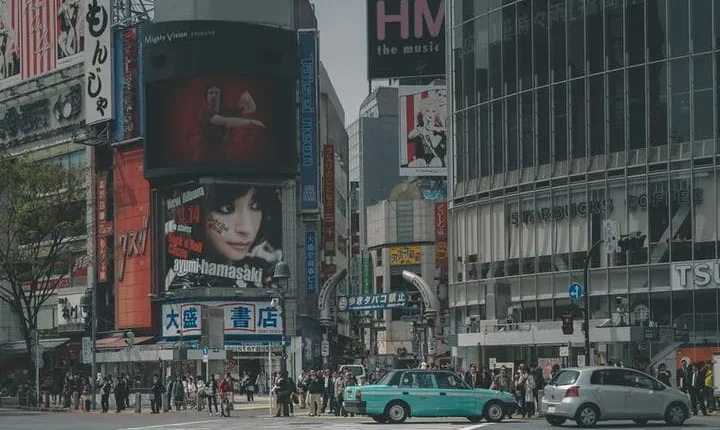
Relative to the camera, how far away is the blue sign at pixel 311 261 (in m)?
101

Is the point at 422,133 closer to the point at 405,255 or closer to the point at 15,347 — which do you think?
the point at 15,347

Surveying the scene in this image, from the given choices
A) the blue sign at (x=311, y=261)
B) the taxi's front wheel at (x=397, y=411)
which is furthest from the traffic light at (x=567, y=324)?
the blue sign at (x=311, y=261)

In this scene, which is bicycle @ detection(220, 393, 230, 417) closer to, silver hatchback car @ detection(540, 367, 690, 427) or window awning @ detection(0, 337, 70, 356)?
silver hatchback car @ detection(540, 367, 690, 427)

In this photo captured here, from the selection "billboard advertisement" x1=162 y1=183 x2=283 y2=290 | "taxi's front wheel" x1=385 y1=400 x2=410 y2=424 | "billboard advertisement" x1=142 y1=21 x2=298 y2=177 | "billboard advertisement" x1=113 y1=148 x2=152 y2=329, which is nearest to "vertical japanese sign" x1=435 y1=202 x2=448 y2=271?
"billboard advertisement" x1=142 y1=21 x2=298 y2=177

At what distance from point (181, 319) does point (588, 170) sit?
38.0 metres

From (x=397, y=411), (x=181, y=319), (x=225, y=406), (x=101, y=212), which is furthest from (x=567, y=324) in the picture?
(x=101, y=212)

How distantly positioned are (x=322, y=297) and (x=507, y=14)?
33599 millimetres

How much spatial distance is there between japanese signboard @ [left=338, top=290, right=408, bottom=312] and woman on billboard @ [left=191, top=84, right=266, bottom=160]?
12.8 m

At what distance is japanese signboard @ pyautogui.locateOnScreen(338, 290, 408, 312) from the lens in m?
90.2

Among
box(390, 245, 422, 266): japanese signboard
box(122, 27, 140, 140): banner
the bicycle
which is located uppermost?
box(122, 27, 140, 140): banner

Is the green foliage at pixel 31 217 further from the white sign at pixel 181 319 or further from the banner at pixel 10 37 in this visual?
the banner at pixel 10 37

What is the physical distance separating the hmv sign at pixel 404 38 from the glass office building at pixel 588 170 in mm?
24988

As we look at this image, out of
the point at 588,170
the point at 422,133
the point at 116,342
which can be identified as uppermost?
the point at 422,133

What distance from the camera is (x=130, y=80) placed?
97750 millimetres
